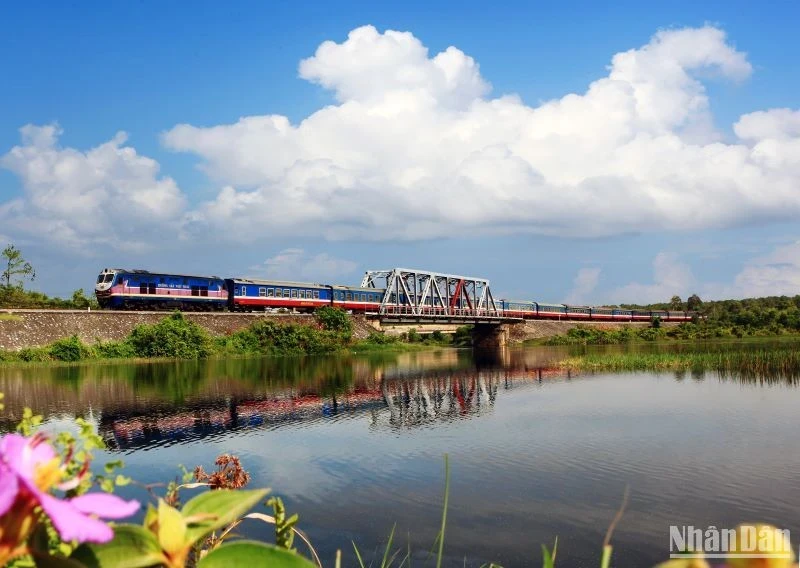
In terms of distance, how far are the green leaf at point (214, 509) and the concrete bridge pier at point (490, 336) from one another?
6497 cm

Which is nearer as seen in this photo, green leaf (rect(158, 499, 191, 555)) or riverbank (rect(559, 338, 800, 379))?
green leaf (rect(158, 499, 191, 555))

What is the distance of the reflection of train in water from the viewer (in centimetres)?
1573

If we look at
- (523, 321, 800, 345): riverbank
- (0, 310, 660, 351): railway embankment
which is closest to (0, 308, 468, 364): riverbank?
(0, 310, 660, 351): railway embankment

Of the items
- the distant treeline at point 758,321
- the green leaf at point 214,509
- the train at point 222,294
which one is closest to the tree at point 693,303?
the distant treeline at point 758,321

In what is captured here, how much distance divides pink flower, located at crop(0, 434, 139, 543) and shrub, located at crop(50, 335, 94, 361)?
3807 centimetres

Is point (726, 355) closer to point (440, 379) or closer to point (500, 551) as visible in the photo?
point (440, 379)

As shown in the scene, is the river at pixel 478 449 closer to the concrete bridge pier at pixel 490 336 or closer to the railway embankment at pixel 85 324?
the railway embankment at pixel 85 324

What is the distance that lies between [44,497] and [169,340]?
39525 mm

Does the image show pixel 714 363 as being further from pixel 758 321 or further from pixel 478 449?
pixel 758 321

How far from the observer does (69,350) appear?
3441 cm

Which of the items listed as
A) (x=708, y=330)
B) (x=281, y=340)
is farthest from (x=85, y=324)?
(x=708, y=330)

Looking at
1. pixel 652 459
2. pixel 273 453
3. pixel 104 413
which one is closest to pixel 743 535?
pixel 652 459

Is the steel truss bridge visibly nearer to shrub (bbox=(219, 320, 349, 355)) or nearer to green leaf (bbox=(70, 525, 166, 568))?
shrub (bbox=(219, 320, 349, 355))

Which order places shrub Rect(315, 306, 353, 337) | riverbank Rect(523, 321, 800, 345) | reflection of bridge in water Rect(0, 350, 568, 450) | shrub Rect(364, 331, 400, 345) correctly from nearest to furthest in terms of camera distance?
reflection of bridge in water Rect(0, 350, 568, 450) → shrub Rect(315, 306, 353, 337) → shrub Rect(364, 331, 400, 345) → riverbank Rect(523, 321, 800, 345)
